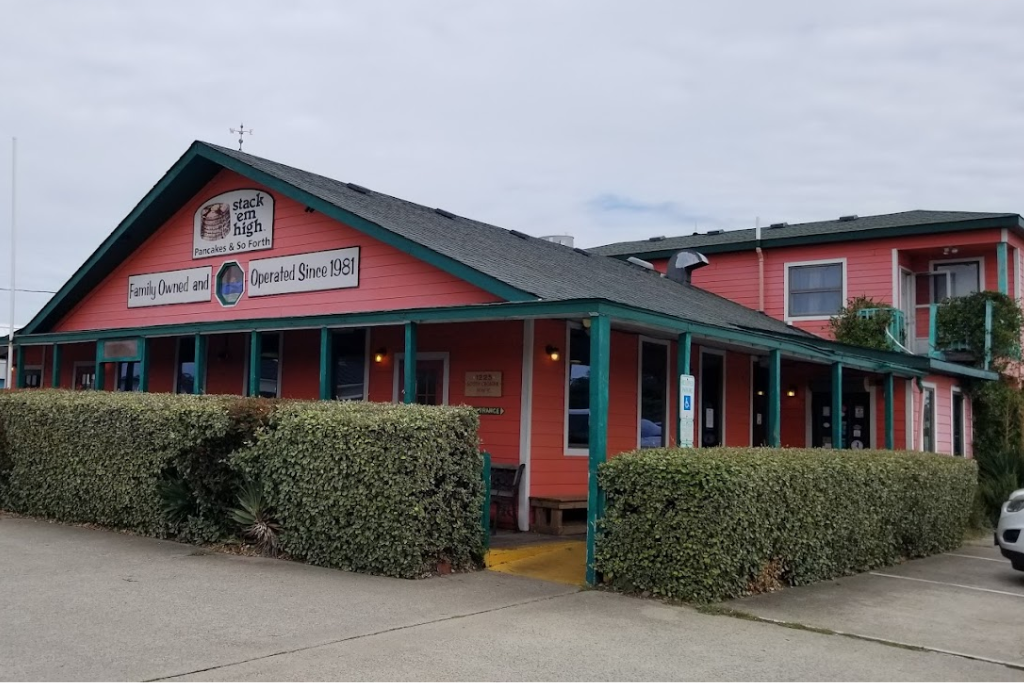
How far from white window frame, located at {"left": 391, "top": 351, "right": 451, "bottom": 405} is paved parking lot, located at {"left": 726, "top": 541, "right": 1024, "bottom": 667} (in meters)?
5.53

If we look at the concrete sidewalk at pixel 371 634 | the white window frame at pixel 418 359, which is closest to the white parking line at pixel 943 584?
the concrete sidewalk at pixel 371 634

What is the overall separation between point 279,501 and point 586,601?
324 cm

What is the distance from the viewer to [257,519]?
9.48 metres

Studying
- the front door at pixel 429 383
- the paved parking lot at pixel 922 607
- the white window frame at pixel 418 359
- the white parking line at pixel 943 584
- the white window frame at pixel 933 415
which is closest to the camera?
the paved parking lot at pixel 922 607

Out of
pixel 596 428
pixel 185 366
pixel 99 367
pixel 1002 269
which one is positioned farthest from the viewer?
pixel 1002 269

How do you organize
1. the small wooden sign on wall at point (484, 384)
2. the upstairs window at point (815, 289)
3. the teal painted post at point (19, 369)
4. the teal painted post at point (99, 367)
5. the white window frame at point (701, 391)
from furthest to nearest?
the upstairs window at point (815, 289), the teal painted post at point (19, 369), the teal painted post at point (99, 367), the white window frame at point (701, 391), the small wooden sign on wall at point (484, 384)

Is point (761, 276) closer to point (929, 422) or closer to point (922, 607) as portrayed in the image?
point (929, 422)

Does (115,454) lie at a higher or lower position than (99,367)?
lower

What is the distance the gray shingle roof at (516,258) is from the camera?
1127 centimetres

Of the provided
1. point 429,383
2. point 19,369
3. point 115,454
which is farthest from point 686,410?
point 19,369

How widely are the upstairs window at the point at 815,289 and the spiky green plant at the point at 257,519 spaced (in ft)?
44.7

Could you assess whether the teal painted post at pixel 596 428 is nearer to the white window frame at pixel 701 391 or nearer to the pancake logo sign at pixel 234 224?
the white window frame at pixel 701 391

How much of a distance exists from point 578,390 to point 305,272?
4383mm

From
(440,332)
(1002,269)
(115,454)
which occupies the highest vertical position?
(1002,269)
